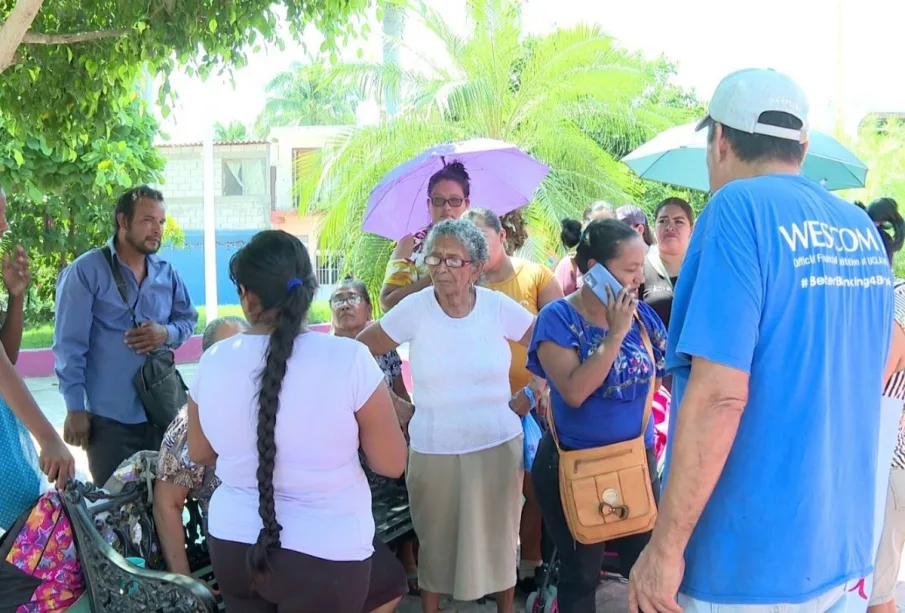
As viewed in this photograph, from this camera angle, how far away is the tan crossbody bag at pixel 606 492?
3162 mm

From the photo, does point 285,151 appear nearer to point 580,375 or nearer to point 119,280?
point 119,280

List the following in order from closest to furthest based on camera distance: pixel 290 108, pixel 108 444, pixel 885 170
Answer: pixel 108 444
pixel 885 170
pixel 290 108

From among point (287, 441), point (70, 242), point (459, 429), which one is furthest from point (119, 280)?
point (70, 242)

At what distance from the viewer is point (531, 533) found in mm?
4531

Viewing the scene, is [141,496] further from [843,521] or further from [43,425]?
[843,521]

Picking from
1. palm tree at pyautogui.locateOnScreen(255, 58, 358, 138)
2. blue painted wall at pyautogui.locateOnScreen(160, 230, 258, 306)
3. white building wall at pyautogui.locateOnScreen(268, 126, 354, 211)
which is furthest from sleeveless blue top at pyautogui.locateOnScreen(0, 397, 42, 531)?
palm tree at pyautogui.locateOnScreen(255, 58, 358, 138)

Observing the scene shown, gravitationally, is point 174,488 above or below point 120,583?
above

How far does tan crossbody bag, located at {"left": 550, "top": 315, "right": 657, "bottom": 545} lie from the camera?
316 centimetres

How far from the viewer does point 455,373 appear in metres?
3.56

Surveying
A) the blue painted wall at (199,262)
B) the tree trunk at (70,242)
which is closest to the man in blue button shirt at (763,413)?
the tree trunk at (70,242)

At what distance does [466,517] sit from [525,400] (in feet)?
2.11

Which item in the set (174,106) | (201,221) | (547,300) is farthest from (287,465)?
(201,221)

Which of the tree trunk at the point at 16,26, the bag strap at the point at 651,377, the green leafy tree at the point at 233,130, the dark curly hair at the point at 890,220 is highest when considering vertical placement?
the green leafy tree at the point at 233,130

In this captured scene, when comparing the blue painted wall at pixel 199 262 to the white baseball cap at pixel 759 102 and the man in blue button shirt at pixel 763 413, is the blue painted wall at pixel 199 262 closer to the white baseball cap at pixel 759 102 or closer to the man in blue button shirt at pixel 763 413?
the white baseball cap at pixel 759 102
